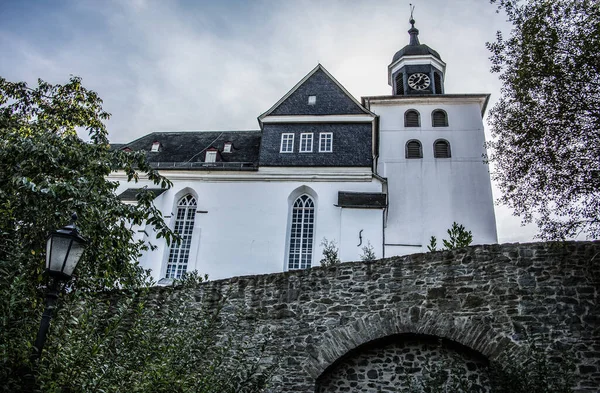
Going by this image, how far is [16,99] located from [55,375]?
1021cm

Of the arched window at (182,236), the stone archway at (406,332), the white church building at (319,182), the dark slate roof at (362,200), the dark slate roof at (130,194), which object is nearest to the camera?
the stone archway at (406,332)

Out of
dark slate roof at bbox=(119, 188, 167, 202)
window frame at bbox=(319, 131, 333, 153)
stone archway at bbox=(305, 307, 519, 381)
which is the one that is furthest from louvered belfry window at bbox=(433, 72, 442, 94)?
stone archway at bbox=(305, 307, 519, 381)

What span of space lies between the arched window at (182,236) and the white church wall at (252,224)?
0.35 meters

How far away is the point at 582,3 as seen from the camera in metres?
11.4

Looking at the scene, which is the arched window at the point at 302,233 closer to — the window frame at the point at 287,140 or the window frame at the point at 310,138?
the window frame at the point at 310,138

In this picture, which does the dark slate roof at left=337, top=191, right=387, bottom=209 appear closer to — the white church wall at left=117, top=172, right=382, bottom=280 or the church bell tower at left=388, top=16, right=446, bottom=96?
the white church wall at left=117, top=172, right=382, bottom=280

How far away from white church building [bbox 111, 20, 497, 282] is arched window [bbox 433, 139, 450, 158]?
5 cm

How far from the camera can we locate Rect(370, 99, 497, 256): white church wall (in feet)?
82.1

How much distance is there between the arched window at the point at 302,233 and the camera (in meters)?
22.3

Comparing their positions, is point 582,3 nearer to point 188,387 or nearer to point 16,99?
point 188,387

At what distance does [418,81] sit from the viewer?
99.6 ft

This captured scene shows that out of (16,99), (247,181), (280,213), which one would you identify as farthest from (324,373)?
(247,181)

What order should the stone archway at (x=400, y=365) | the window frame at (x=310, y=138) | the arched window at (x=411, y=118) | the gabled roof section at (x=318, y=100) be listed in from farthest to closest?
the arched window at (x=411, y=118)
the gabled roof section at (x=318, y=100)
the window frame at (x=310, y=138)
the stone archway at (x=400, y=365)

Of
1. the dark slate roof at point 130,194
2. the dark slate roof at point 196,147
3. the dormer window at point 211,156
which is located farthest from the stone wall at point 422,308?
the dormer window at point 211,156
